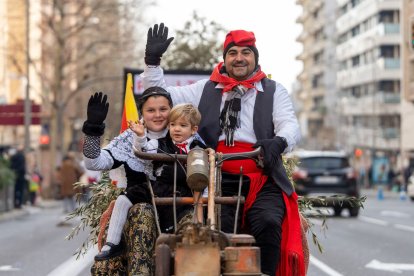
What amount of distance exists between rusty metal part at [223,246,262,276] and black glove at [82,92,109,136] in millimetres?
1301

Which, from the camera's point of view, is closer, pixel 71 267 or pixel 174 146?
pixel 174 146

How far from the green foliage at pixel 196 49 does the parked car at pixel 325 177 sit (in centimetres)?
353

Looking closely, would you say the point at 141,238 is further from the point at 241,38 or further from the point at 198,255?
the point at 241,38

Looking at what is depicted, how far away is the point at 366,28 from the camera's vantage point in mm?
107312

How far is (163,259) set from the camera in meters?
5.75

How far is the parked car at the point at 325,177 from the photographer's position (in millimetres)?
27922

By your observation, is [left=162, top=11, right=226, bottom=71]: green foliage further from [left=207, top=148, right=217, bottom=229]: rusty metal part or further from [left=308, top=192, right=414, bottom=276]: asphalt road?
[left=207, top=148, right=217, bottom=229]: rusty metal part

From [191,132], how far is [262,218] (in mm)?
691

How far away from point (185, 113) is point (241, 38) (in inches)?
30.8

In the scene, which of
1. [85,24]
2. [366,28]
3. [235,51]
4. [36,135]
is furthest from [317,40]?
[235,51]

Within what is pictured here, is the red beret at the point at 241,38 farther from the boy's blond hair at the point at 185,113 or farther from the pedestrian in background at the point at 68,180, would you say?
the pedestrian in background at the point at 68,180

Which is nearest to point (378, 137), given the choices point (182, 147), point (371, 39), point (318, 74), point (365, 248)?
point (371, 39)

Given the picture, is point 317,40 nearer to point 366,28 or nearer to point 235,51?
point 366,28

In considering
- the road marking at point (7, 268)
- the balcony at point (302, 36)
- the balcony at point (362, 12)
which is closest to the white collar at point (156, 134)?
the road marking at point (7, 268)
